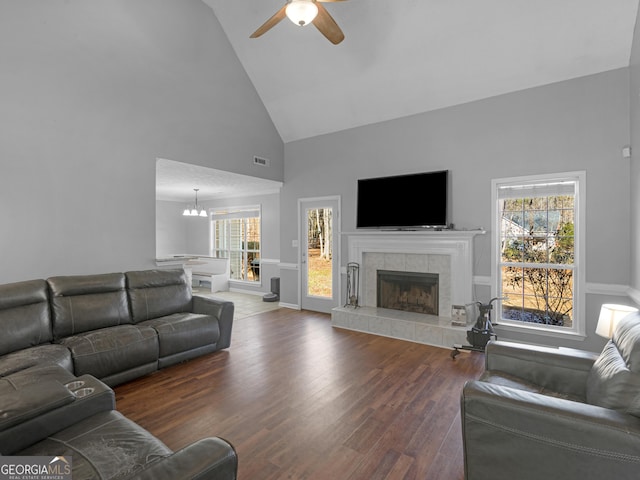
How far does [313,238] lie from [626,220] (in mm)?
4365

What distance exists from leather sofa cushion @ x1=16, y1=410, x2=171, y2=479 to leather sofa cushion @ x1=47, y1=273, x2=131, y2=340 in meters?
2.02

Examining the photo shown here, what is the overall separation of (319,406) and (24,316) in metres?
2.76

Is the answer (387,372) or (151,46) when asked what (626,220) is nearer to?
(387,372)

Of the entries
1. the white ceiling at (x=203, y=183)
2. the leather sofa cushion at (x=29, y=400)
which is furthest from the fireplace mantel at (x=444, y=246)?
the leather sofa cushion at (x=29, y=400)

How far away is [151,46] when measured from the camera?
14.3ft

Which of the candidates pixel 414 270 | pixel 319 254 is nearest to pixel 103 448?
pixel 414 270

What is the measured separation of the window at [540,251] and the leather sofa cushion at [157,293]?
4.16 m

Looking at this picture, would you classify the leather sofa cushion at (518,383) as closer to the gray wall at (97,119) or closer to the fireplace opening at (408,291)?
the fireplace opening at (408,291)

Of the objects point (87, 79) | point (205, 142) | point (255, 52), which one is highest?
point (255, 52)

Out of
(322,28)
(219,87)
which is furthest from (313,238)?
(322,28)

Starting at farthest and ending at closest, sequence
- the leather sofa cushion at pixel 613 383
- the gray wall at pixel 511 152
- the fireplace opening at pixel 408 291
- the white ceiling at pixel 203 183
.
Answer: the white ceiling at pixel 203 183 < the fireplace opening at pixel 408 291 < the gray wall at pixel 511 152 < the leather sofa cushion at pixel 613 383

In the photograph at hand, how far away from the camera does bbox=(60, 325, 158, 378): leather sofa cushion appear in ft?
9.37

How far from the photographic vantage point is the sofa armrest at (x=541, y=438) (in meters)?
1.38

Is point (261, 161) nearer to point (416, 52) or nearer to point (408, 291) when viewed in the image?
point (416, 52)
